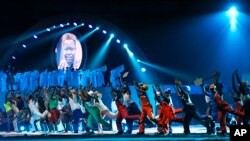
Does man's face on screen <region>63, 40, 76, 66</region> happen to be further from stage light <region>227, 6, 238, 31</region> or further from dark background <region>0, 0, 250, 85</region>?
stage light <region>227, 6, 238, 31</region>

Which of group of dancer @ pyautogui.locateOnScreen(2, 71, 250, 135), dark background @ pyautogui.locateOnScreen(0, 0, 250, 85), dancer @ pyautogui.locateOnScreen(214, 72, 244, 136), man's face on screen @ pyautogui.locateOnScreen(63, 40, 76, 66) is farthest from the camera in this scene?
dark background @ pyautogui.locateOnScreen(0, 0, 250, 85)

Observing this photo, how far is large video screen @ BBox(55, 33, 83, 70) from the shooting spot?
713 inches

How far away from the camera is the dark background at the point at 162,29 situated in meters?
18.8

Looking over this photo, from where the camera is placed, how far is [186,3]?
18.9m

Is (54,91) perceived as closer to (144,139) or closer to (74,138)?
A: (74,138)

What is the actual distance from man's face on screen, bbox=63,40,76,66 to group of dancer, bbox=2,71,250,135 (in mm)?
3672

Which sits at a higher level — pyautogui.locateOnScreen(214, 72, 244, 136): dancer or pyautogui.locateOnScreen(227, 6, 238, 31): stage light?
pyautogui.locateOnScreen(227, 6, 238, 31): stage light

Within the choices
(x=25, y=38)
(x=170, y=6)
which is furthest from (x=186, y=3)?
(x=25, y=38)

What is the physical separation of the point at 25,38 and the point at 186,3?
735 centimetres

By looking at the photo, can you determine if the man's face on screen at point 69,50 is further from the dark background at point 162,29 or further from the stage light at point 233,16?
the stage light at point 233,16

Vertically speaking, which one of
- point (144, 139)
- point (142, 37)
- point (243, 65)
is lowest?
point (144, 139)

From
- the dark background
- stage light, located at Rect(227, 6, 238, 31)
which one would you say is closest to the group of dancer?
the dark background

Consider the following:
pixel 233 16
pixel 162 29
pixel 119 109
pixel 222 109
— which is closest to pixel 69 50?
pixel 162 29

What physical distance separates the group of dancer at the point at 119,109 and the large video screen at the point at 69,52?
12.1ft
